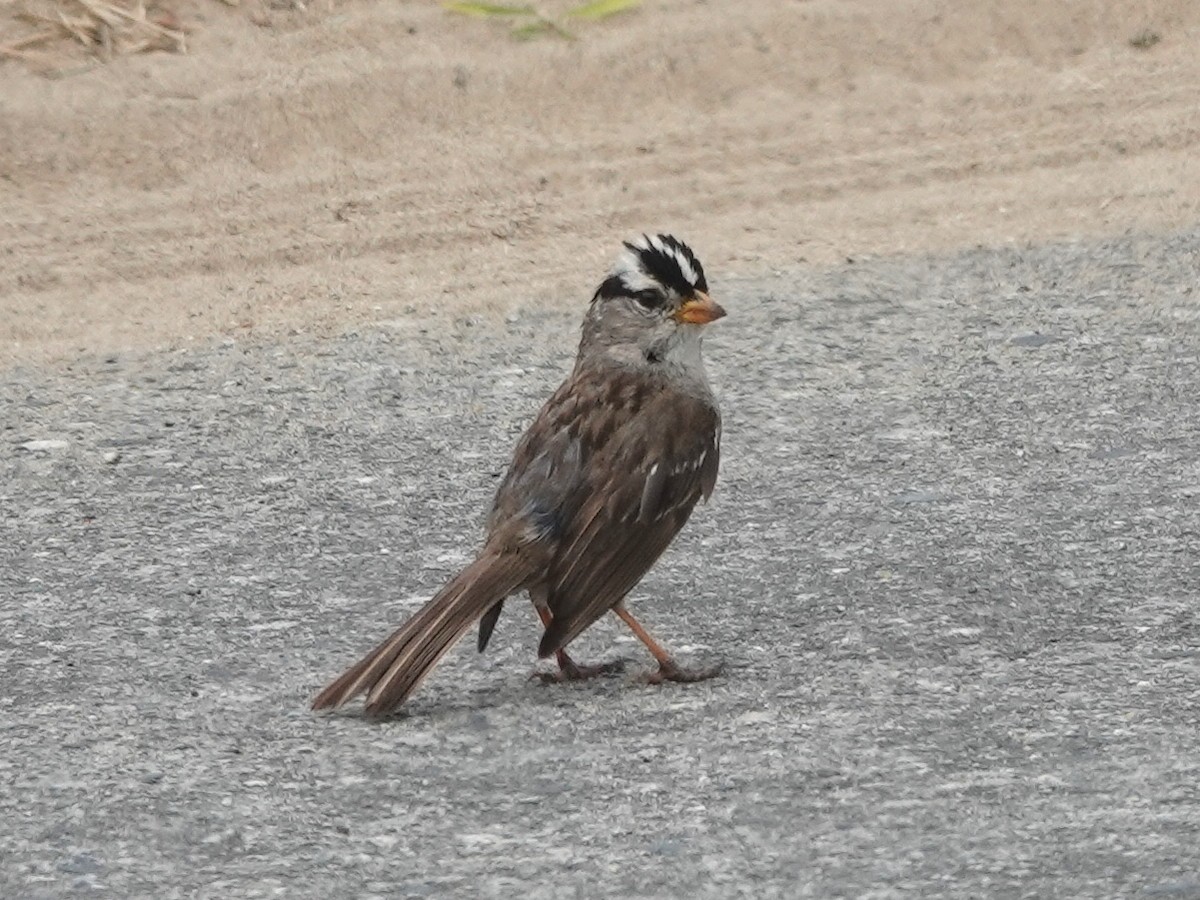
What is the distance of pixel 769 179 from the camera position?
11.7 m

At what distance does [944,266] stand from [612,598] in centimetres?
425

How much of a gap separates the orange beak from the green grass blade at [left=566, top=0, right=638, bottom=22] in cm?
528

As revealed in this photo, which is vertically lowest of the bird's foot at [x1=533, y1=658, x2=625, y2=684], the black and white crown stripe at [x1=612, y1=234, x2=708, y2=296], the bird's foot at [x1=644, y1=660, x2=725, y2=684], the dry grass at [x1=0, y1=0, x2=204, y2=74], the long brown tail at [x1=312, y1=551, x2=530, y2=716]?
the bird's foot at [x1=533, y1=658, x2=625, y2=684]

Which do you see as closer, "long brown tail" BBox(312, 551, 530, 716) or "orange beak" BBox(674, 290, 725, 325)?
"long brown tail" BBox(312, 551, 530, 716)

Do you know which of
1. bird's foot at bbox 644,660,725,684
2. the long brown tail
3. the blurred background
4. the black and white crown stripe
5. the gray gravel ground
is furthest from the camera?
the blurred background

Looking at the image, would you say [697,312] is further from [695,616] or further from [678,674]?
[678,674]

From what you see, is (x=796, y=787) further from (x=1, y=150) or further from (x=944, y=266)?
(x=1, y=150)

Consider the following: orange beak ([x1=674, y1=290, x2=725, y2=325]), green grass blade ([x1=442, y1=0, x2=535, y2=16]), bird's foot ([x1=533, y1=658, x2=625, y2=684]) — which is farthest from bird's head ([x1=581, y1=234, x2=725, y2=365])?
green grass blade ([x1=442, y1=0, x2=535, y2=16])

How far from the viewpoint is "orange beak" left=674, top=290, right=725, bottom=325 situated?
7.62m

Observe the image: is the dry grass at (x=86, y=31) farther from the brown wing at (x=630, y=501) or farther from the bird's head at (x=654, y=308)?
the brown wing at (x=630, y=501)

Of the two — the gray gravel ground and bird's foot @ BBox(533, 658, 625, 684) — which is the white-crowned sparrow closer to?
bird's foot @ BBox(533, 658, 625, 684)

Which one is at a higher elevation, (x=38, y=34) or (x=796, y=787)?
(x=38, y=34)

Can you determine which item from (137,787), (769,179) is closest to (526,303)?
(769,179)

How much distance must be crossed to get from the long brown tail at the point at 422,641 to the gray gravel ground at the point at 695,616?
0.11 m
